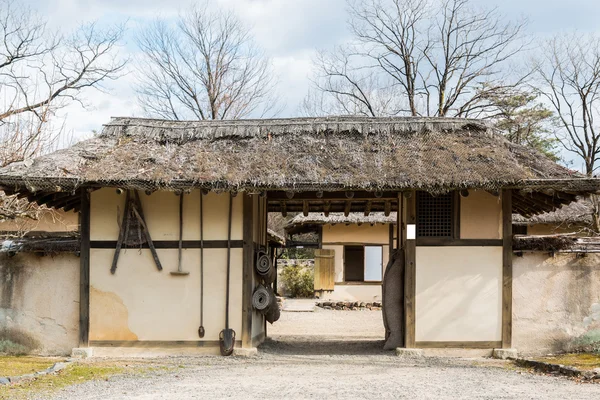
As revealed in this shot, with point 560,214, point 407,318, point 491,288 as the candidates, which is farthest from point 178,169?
point 560,214

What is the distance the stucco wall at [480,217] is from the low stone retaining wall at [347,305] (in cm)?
1174

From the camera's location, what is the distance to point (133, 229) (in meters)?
10.3

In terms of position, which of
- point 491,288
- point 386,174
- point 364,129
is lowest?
point 491,288

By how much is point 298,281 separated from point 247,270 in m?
13.4

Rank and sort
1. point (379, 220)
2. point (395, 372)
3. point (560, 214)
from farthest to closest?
point (379, 220) → point (560, 214) → point (395, 372)

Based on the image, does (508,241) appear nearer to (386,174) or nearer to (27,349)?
(386,174)

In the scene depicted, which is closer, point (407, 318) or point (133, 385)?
point (133, 385)

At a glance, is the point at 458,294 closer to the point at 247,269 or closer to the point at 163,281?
the point at 247,269

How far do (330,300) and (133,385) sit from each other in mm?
14590

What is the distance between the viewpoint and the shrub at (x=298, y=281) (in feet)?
76.1

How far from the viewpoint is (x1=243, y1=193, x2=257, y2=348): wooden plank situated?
1014cm

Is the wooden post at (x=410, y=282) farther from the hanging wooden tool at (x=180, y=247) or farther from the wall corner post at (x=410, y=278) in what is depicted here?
the hanging wooden tool at (x=180, y=247)

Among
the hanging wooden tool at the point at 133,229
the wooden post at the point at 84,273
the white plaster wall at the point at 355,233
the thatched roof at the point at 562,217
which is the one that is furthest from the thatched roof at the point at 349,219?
the wooden post at the point at 84,273

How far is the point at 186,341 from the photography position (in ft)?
33.3
